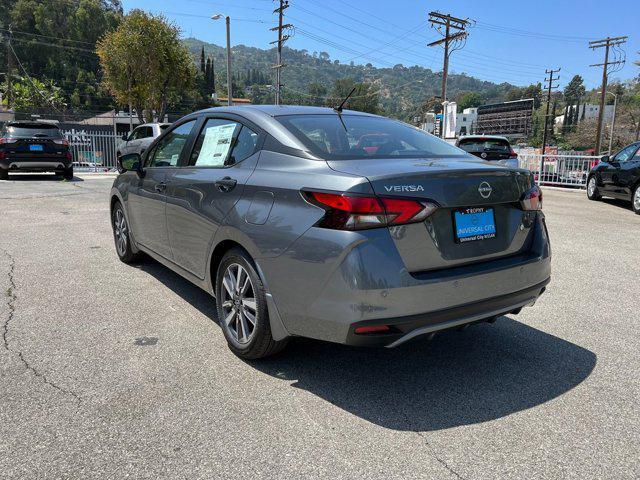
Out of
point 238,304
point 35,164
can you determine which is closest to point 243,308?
point 238,304

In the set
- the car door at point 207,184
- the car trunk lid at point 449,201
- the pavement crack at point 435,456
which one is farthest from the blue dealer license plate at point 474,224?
the car door at point 207,184

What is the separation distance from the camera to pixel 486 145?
1327 centimetres

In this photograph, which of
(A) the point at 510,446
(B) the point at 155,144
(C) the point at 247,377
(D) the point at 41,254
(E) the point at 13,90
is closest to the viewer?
(A) the point at 510,446

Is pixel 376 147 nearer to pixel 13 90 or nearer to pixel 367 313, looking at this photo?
pixel 367 313

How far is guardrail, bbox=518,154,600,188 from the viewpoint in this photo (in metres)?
17.7

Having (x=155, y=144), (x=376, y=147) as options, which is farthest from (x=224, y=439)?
(x=155, y=144)

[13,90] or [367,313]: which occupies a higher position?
[13,90]

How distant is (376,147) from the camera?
3.30 m

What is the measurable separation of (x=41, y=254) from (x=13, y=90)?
6282 centimetres

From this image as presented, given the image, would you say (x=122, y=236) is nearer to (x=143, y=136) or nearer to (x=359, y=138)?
(x=359, y=138)

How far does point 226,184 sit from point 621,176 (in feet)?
36.1

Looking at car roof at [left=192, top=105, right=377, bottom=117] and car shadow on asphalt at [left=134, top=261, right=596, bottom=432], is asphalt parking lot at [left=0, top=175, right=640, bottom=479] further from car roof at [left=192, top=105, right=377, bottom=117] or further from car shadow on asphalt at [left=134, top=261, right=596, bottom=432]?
car roof at [left=192, top=105, right=377, bottom=117]

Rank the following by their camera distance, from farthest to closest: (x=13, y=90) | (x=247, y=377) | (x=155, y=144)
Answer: (x=13, y=90)
(x=155, y=144)
(x=247, y=377)

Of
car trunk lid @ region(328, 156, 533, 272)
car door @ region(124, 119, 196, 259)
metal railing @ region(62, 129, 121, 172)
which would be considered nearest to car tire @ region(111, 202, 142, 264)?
car door @ region(124, 119, 196, 259)
